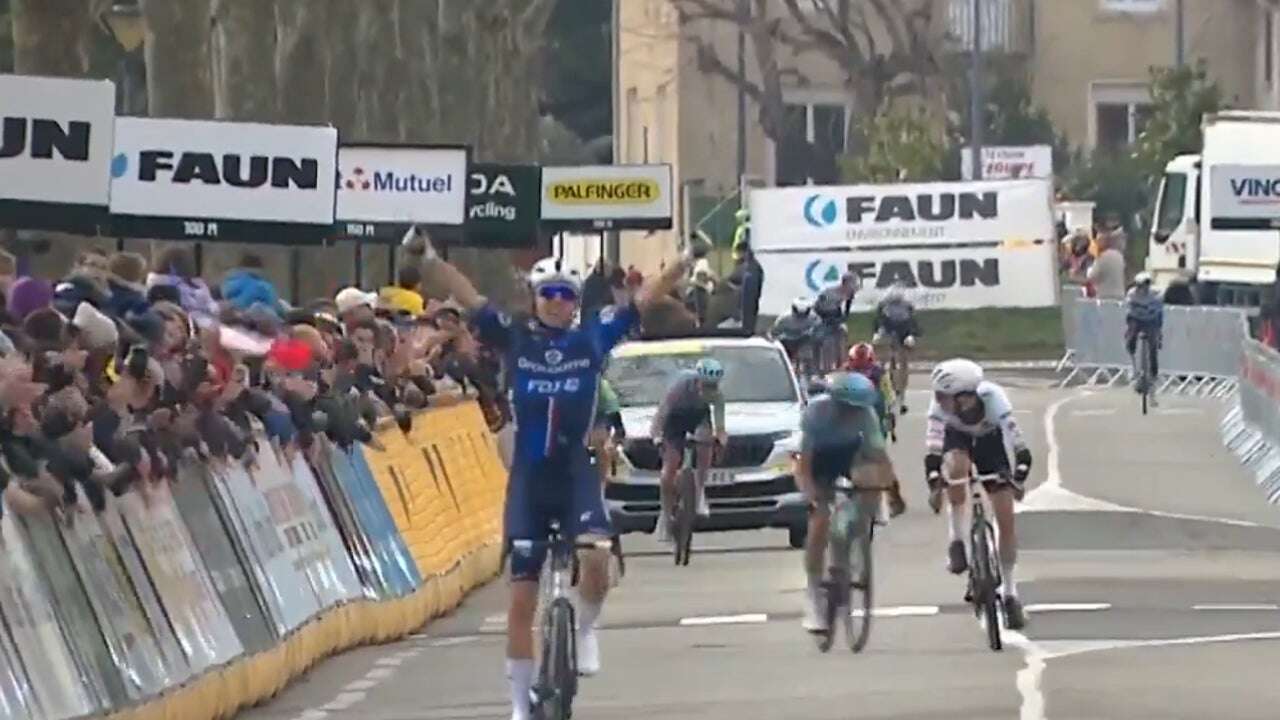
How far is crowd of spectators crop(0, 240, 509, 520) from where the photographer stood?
46.3ft

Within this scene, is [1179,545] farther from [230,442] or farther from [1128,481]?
[230,442]

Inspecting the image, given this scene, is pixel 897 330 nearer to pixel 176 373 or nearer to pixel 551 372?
pixel 176 373

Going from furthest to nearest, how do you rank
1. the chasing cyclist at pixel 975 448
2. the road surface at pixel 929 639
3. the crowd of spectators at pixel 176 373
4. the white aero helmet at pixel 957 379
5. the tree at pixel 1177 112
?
the tree at pixel 1177 112, the chasing cyclist at pixel 975 448, the white aero helmet at pixel 957 379, the road surface at pixel 929 639, the crowd of spectators at pixel 176 373

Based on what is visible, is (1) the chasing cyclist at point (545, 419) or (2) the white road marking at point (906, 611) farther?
(2) the white road marking at point (906, 611)

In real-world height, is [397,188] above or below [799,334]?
above

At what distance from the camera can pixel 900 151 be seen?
68.8m

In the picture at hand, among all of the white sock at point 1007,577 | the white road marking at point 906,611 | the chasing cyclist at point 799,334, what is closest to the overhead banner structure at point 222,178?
the white road marking at point 906,611

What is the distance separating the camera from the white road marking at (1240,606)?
70.2ft

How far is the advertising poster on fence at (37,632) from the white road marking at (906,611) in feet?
26.0

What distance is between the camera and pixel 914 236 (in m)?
61.6

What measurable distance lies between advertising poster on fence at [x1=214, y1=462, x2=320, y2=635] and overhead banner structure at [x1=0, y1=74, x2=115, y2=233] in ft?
9.53

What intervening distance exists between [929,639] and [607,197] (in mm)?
22236

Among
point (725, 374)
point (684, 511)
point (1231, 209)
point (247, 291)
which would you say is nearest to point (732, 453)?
point (684, 511)

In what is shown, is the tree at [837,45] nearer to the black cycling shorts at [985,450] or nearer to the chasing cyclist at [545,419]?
the black cycling shorts at [985,450]
